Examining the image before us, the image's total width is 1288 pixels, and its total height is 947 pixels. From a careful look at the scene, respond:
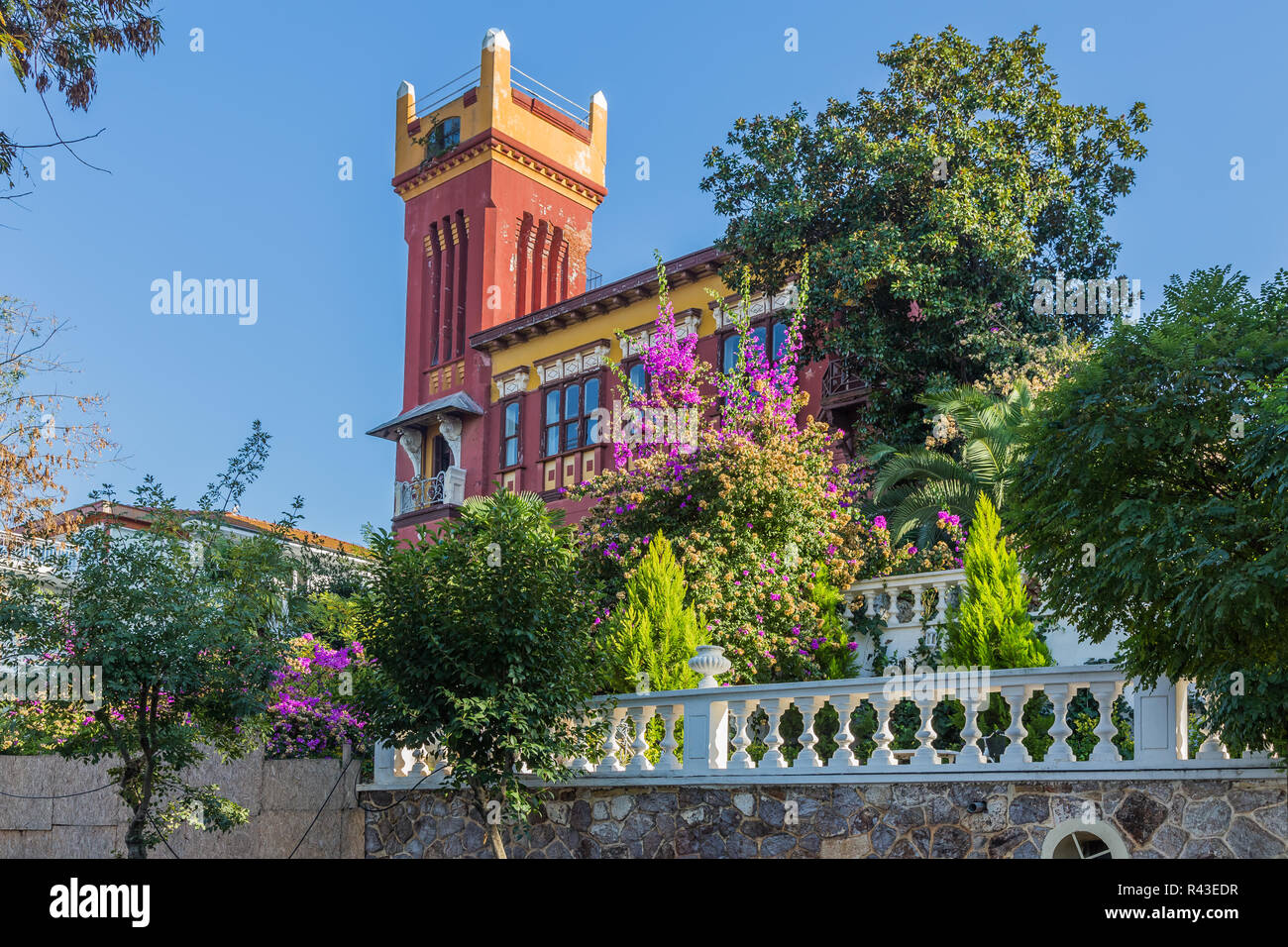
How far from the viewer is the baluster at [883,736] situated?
10.4 meters

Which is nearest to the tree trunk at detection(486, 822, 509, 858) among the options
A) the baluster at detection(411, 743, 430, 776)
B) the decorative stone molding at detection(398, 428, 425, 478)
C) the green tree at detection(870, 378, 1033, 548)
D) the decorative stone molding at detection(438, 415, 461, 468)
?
the baluster at detection(411, 743, 430, 776)

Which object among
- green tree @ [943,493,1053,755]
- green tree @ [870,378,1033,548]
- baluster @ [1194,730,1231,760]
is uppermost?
green tree @ [870,378,1033,548]

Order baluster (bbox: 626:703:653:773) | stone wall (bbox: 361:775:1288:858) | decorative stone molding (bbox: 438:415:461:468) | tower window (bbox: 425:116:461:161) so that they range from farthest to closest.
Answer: tower window (bbox: 425:116:461:161) < decorative stone molding (bbox: 438:415:461:468) < baluster (bbox: 626:703:653:773) < stone wall (bbox: 361:775:1288:858)

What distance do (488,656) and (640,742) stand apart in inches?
63.3

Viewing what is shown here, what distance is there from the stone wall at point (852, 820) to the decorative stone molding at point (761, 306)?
11734 millimetres

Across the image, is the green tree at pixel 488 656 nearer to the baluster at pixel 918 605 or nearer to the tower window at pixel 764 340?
the baluster at pixel 918 605

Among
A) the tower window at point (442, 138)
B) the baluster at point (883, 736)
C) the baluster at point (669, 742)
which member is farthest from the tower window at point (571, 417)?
the baluster at point (883, 736)

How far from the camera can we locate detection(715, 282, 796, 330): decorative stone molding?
22719 millimetres

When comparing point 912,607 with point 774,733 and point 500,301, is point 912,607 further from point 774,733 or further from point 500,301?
point 500,301

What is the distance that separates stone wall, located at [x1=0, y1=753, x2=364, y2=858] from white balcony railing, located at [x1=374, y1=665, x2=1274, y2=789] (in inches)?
45.1

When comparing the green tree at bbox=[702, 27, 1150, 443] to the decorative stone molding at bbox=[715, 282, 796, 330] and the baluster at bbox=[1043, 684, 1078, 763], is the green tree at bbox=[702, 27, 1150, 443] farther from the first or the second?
the baluster at bbox=[1043, 684, 1078, 763]

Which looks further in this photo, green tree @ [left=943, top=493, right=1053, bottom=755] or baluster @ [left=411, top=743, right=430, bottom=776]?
baluster @ [left=411, top=743, right=430, bottom=776]
